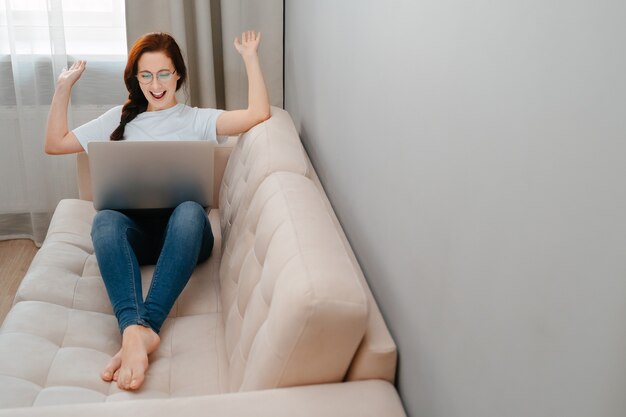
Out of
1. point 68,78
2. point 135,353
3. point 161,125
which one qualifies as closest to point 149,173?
point 161,125

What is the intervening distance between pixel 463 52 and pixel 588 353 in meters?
0.45

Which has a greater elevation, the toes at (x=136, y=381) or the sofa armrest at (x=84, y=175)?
the sofa armrest at (x=84, y=175)

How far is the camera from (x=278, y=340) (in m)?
1.16

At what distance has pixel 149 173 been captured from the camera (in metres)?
1.99

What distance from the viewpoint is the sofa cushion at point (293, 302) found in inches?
45.1

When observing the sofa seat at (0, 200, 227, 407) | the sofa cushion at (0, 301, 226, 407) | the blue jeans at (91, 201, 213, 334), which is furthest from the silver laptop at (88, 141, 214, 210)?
the sofa cushion at (0, 301, 226, 407)

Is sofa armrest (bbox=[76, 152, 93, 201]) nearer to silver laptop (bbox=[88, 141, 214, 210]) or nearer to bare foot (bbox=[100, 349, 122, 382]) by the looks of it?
silver laptop (bbox=[88, 141, 214, 210])

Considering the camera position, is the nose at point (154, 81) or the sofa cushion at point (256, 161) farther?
the nose at point (154, 81)

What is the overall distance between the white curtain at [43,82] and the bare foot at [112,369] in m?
1.52

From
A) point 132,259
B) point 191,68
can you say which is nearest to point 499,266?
point 132,259

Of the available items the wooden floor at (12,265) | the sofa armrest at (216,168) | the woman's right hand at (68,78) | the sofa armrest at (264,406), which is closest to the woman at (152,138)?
the woman's right hand at (68,78)

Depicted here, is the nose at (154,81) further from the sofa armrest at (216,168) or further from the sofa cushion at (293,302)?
the sofa cushion at (293,302)

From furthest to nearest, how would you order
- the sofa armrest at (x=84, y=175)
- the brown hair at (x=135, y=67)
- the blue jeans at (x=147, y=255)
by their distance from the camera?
1. the sofa armrest at (x=84, y=175)
2. the brown hair at (x=135, y=67)
3. the blue jeans at (x=147, y=255)

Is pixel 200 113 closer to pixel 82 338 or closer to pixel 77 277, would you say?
pixel 77 277
